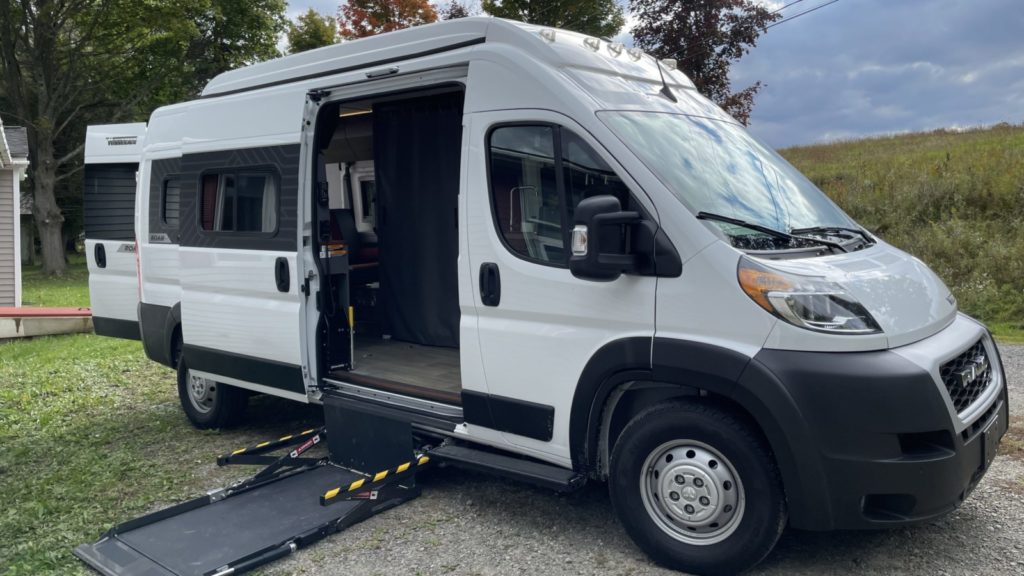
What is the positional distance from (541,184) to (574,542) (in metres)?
1.87

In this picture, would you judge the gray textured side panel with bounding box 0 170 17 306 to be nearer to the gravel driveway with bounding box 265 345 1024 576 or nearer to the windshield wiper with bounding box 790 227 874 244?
the gravel driveway with bounding box 265 345 1024 576

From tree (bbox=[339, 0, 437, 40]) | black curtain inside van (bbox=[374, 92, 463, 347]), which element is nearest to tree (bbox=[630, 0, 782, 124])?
tree (bbox=[339, 0, 437, 40])

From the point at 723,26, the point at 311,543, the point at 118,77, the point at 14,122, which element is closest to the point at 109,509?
the point at 311,543

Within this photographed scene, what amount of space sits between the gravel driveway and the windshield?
1.60 meters

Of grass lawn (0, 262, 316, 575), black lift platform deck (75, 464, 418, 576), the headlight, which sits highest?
the headlight

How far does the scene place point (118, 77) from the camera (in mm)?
24547

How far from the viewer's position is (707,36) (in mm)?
19422

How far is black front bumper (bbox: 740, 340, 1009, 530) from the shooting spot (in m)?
3.33

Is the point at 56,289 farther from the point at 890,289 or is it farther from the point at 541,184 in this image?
the point at 890,289

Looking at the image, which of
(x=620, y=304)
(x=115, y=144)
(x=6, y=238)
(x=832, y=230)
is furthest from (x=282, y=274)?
(x=6, y=238)

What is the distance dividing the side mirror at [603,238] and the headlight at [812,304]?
60 centimetres

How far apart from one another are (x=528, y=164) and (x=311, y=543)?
234cm

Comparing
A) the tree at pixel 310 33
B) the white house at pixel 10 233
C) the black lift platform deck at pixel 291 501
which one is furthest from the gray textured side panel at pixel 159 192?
the tree at pixel 310 33

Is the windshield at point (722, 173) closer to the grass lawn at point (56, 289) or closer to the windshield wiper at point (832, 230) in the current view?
the windshield wiper at point (832, 230)
